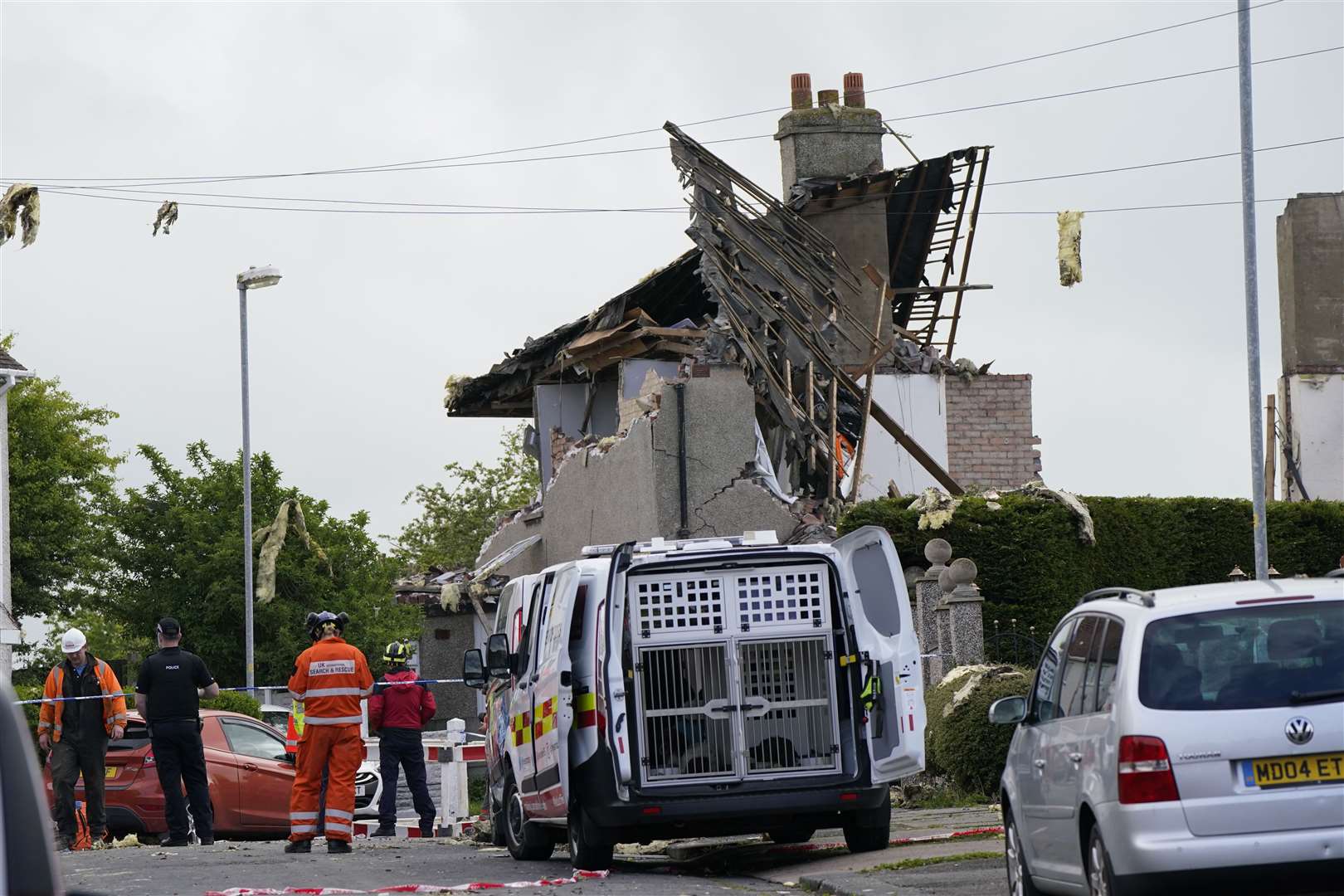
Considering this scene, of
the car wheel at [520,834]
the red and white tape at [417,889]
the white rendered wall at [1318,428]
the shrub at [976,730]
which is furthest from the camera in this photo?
the white rendered wall at [1318,428]

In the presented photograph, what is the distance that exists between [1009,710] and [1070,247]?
2414cm

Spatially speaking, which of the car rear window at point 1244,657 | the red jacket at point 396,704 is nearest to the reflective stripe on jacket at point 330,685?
the red jacket at point 396,704

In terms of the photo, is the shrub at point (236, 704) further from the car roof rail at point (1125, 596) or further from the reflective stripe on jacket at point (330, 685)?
the car roof rail at point (1125, 596)

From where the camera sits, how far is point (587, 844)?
483 inches

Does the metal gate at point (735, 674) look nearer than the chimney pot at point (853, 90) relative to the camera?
Yes

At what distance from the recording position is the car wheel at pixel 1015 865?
916 centimetres

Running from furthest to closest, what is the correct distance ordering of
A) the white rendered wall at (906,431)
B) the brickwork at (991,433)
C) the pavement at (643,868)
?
the brickwork at (991,433)
the white rendered wall at (906,431)
the pavement at (643,868)

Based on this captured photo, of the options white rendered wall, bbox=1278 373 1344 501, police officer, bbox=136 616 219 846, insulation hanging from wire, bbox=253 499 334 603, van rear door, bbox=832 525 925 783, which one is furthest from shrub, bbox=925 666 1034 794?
white rendered wall, bbox=1278 373 1344 501

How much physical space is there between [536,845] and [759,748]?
2.37 metres

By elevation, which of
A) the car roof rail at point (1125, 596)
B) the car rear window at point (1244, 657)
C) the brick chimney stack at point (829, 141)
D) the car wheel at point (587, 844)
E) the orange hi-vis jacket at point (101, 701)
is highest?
the brick chimney stack at point (829, 141)

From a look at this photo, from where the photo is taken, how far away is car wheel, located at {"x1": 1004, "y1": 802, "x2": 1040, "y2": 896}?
9156 mm

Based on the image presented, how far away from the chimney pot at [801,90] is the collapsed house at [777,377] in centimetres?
4

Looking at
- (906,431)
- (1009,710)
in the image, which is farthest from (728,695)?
(906,431)

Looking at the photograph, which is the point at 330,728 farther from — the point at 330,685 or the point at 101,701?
the point at 101,701
